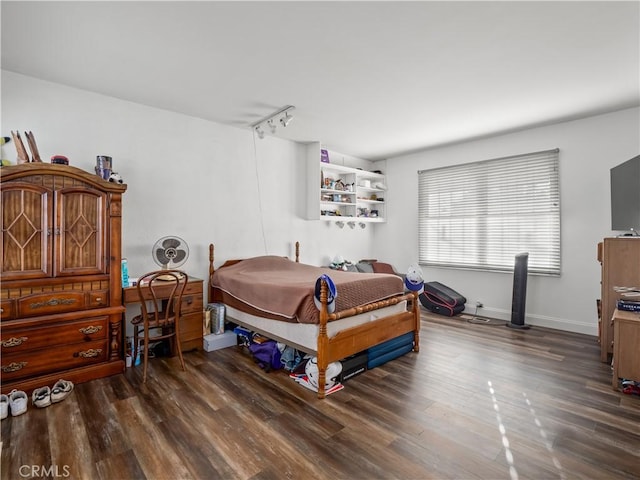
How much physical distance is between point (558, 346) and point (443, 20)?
137 inches

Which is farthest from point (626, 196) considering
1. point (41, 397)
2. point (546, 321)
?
point (41, 397)

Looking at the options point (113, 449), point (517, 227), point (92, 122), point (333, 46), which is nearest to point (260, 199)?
point (92, 122)

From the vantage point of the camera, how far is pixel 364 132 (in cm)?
450

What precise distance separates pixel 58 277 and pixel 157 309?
2.57 ft

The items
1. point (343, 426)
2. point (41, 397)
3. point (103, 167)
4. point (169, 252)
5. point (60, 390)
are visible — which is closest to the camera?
point (343, 426)

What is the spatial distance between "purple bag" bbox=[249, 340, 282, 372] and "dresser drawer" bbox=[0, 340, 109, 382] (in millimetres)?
1288

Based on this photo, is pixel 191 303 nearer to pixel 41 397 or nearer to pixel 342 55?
pixel 41 397

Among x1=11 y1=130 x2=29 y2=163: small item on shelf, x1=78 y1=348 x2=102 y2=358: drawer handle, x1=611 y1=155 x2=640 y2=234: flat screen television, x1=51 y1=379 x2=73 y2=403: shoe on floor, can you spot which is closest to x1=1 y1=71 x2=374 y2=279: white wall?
x1=11 y1=130 x2=29 y2=163: small item on shelf

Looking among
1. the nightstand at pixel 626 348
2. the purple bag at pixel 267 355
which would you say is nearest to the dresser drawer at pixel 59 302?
the purple bag at pixel 267 355

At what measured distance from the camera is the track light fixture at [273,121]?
12.2 feet

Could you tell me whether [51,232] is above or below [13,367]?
above

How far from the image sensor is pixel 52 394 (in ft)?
7.77

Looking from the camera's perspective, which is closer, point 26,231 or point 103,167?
point 26,231

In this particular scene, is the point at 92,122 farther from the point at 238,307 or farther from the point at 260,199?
the point at 238,307
